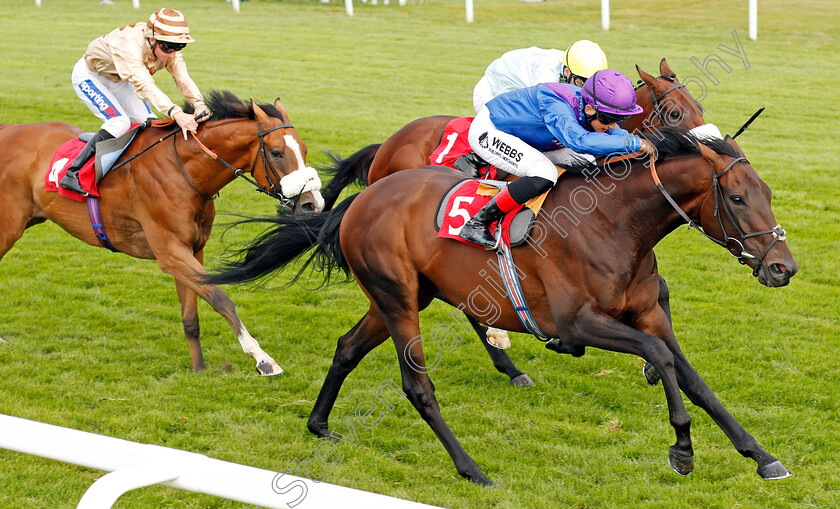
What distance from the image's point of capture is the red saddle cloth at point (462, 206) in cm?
426

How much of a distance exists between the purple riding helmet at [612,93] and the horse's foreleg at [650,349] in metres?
0.96

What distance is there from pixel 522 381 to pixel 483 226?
1.63 metres

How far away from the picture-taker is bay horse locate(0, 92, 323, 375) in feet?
17.8

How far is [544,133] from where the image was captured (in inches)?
173

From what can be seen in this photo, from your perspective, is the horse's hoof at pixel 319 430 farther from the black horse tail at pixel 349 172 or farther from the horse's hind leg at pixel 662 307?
the black horse tail at pixel 349 172

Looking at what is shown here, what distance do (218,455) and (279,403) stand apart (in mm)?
775

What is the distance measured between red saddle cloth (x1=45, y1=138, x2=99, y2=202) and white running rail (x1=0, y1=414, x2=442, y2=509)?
4.36 m

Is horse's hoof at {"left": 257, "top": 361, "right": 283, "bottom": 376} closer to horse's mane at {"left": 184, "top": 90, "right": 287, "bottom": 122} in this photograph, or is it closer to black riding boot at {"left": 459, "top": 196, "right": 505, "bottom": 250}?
horse's mane at {"left": 184, "top": 90, "right": 287, "bottom": 122}

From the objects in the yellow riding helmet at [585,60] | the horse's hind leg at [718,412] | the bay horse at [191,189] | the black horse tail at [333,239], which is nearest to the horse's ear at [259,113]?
the bay horse at [191,189]

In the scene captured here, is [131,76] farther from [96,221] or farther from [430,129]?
[430,129]

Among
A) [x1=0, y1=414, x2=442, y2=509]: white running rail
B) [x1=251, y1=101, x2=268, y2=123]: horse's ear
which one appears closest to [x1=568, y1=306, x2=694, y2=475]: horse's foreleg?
[x1=0, y1=414, x2=442, y2=509]: white running rail

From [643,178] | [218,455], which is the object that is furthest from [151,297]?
[643,178]

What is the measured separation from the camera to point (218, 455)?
14.8ft

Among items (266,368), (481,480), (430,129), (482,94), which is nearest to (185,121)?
(266,368)
